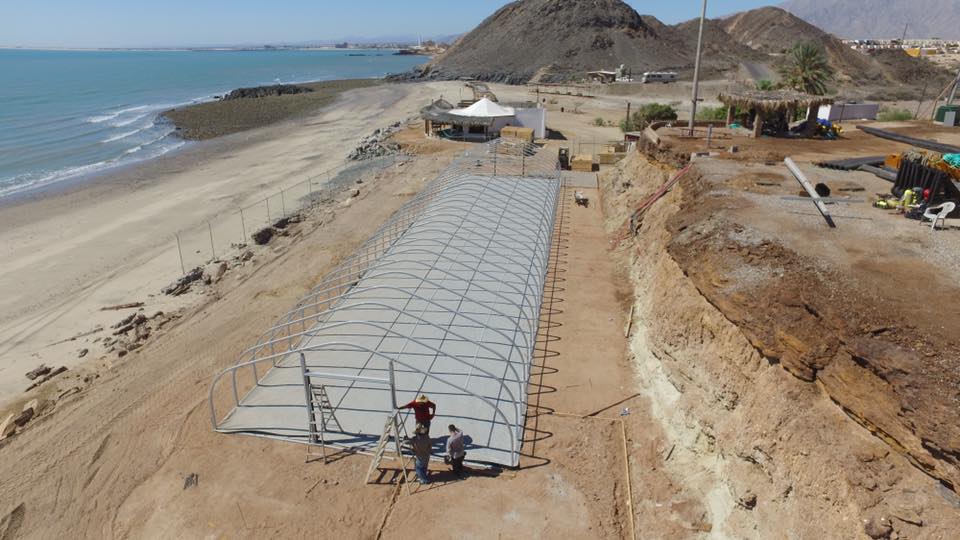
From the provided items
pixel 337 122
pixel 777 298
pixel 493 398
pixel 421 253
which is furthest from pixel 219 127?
pixel 777 298


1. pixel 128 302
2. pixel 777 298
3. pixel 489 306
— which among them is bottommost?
pixel 128 302

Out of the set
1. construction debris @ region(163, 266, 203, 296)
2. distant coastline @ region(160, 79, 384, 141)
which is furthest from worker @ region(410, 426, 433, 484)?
distant coastline @ region(160, 79, 384, 141)

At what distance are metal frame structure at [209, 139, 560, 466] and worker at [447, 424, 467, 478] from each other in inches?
24.4

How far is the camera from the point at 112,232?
30.2 m

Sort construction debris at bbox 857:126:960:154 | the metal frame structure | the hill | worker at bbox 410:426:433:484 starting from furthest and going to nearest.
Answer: the hill < construction debris at bbox 857:126:960:154 < the metal frame structure < worker at bbox 410:426:433:484

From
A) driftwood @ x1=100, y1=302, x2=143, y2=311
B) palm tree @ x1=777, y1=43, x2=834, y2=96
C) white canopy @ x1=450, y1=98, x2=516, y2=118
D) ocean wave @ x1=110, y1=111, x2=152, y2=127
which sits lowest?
driftwood @ x1=100, y1=302, x2=143, y2=311

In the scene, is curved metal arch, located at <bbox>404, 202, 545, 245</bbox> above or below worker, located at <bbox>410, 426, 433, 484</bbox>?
above

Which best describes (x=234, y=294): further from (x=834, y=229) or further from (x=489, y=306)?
(x=834, y=229)

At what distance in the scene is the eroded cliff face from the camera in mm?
7801

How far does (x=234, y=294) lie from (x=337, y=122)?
50798 mm

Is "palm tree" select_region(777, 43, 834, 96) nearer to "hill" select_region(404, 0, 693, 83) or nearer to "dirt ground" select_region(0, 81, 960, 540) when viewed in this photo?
"dirt ground" select_region(0, 81, 960, 540)

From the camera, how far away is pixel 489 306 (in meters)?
16.7

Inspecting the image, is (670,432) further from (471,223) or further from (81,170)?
(81,170)

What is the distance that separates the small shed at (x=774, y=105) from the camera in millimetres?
28297
